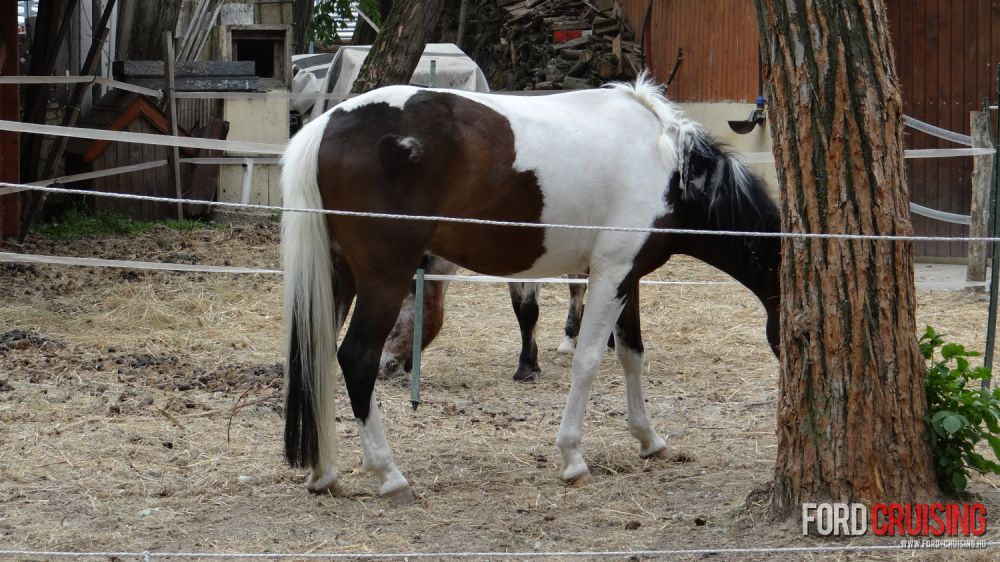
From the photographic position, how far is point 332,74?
13.8 metres

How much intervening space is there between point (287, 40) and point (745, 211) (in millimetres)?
9070

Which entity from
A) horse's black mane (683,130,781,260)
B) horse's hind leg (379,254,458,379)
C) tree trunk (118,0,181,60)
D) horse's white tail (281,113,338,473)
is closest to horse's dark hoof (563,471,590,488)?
horse's white tail (281,113,338,473)

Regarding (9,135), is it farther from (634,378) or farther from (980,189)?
(980,189)

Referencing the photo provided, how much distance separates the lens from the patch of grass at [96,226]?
9.97 metres

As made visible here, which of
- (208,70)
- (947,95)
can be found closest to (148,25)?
(208,70)

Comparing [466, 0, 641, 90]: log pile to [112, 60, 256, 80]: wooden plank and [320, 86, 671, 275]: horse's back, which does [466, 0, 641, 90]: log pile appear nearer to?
[112, 60, 256, 80]: wooden plank

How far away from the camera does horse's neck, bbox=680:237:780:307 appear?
475cm

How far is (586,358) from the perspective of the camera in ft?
14.7

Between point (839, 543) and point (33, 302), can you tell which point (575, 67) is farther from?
point (839, 543)

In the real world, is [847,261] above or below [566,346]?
above

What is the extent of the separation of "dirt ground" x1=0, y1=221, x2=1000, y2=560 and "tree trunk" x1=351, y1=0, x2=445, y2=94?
1888 mm

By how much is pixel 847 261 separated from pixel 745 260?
128 cm

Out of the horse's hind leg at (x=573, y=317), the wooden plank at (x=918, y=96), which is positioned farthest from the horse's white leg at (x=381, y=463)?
the wooden plank at (x=918, y=96)

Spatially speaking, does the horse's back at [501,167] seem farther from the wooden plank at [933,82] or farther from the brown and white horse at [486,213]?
the wooden plank at [933,82]
